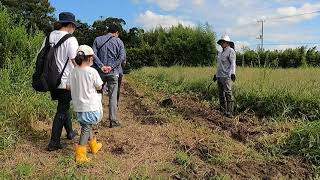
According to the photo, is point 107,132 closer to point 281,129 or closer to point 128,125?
point 128,125

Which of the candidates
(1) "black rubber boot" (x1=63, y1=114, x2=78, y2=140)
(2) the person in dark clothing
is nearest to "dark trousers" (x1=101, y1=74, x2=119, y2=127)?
(1) "black rubber boot" (x1=63, y1=114, x2=78, y2=140)

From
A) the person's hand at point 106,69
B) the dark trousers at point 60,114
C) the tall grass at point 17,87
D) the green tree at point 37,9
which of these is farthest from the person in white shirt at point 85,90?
the green tree at point 37,9

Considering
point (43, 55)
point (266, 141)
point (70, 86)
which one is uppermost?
point (43, 55)

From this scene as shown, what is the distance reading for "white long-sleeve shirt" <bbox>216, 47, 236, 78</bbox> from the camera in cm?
996

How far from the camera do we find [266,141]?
279 inches

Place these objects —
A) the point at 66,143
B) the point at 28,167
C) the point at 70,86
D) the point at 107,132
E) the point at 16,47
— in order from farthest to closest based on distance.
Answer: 1. the point at 16,47
2. the point at 107,132
3. the point at 66,143
4. the point at 70,86
5. the point at 28,167

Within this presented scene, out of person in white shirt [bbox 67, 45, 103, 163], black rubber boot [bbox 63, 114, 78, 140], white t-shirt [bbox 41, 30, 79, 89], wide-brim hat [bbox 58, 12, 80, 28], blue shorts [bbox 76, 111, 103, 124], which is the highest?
Answer: wide-brim hat [bbox 58, 12, 80, 28]

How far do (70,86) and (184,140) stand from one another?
1.99 meters

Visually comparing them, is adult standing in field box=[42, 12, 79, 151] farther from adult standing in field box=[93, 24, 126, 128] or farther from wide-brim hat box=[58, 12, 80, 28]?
adult standing in field box=[93, 24, 126, 128]

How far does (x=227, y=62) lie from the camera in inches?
396

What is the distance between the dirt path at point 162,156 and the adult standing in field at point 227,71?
139cm

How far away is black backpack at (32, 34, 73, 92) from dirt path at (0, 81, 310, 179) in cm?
89

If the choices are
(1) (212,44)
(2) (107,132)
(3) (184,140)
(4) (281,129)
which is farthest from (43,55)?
(1) (212,44)

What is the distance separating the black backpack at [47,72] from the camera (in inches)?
245
